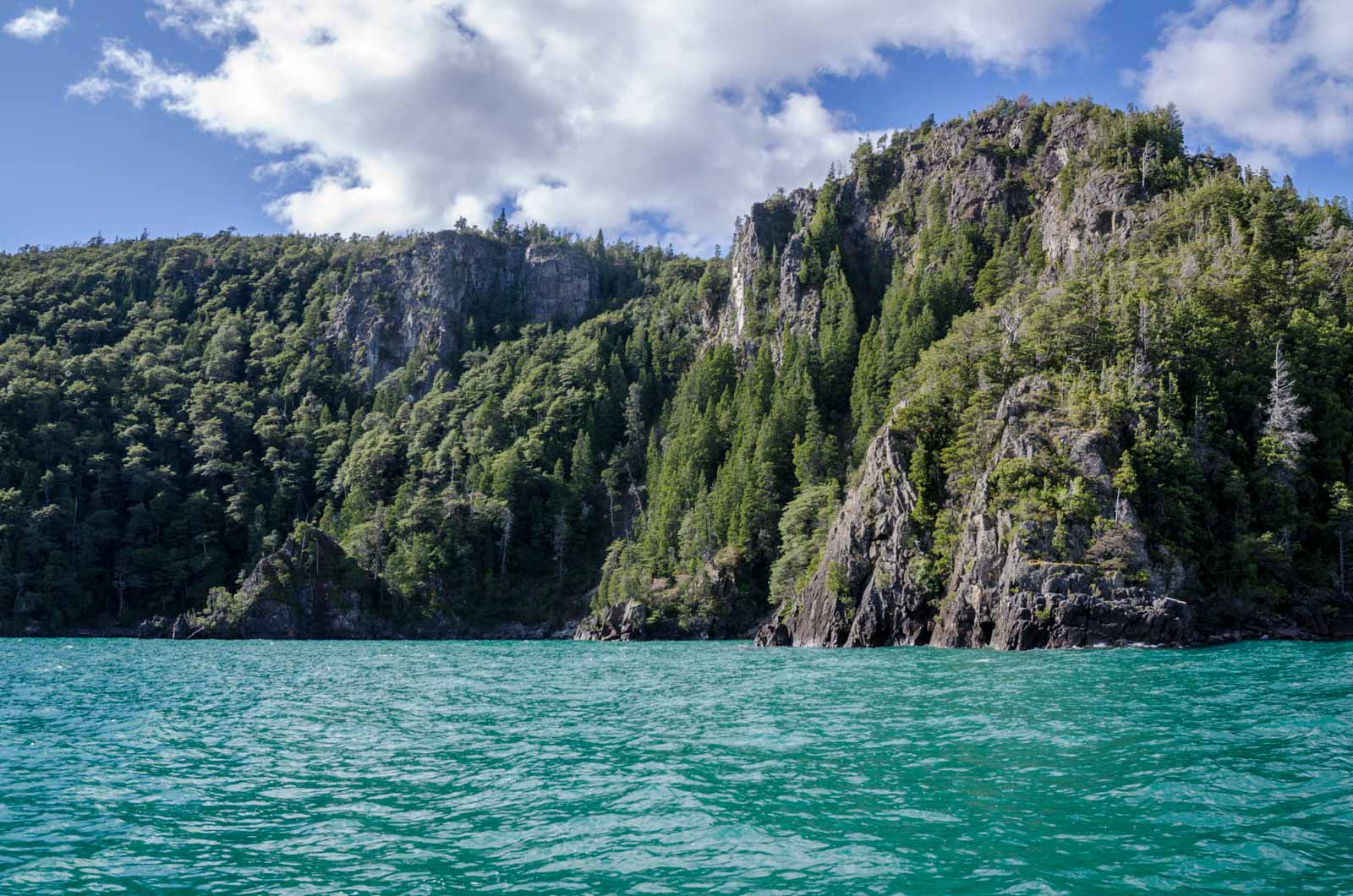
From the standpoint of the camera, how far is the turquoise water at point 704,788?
13.2 meters

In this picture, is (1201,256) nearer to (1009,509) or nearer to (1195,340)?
(1195,340)

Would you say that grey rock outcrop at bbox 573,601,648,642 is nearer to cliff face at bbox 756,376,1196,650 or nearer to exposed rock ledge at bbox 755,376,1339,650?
exposed rock ledge at bbox 755,376,1339,650

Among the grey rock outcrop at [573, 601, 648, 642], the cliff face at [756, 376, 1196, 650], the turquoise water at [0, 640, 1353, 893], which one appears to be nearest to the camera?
the turquoise water at [0, 640, 1353, 893]

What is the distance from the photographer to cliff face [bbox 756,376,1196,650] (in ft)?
190

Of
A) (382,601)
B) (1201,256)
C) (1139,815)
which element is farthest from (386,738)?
(382,601)

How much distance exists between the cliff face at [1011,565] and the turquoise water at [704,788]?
20618mm

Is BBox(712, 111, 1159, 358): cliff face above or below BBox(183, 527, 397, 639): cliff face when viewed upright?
above

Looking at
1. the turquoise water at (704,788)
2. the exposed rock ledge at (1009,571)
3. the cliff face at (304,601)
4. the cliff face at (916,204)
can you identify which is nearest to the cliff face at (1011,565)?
the exposed rock ledge at (1009,571)

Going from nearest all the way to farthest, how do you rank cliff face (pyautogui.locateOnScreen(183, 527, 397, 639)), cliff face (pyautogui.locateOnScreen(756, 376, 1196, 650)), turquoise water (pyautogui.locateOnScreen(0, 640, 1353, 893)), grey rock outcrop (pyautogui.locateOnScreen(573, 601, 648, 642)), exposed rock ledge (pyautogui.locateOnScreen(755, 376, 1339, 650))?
turquoise water (pyautogui.locateOnScreen(0, 640, 1353, 893)), exposed rock ledge (pyautogui.locateOnScreen(755, 376, 1339, 650)), cliff face (pyautogui.locateOnScreen(756, 376, 1196, 650)), grey rock outcrop (pyautogui.locateOnScreen(573, 601, 648, 642)), cliff face (pyautogui.locateOnScreen(183, 527, 397, 639))

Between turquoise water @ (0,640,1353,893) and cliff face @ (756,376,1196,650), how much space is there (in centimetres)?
2062

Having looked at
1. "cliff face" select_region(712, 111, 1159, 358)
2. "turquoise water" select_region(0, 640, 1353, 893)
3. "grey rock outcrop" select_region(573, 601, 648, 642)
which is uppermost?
"cliff face" select_region(712, 111, 1159, 358)

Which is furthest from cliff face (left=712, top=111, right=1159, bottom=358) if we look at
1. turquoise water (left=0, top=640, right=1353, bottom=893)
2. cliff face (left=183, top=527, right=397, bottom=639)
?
turquoise water (left=0, top=640, right=1353, bottom=893)

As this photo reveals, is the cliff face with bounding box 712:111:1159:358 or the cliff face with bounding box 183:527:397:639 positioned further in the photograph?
the cliff face with bounding box 712:111:1159:358

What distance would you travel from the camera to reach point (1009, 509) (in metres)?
65.4
